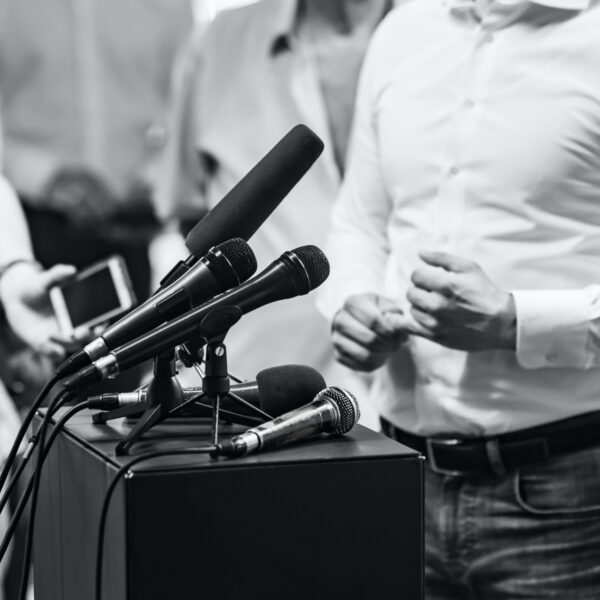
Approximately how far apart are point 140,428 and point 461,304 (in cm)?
53

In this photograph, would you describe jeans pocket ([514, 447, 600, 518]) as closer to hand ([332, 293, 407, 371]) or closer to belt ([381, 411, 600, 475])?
belt ([381, 411, 600, 475])

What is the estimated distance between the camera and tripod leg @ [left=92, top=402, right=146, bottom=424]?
39.7 inches

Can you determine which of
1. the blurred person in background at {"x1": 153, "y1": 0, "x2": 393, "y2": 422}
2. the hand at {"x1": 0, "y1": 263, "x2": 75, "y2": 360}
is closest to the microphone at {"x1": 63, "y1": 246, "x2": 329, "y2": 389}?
the hand at {"x1": 0, "y1": 263, "x2": 75, "y2": 360}

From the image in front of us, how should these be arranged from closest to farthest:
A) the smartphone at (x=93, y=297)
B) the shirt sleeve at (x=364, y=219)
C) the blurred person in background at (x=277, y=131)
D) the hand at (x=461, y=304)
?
the hand at (x=461, y=304) < the shirt sleeve at (x=364, y=219) < the smartphone at (x=93, y=297) < the blurred person in background at (x=277, y=131)

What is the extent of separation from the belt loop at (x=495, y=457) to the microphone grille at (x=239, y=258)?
0.62 meters

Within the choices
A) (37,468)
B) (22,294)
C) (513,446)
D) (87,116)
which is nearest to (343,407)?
(37,468)

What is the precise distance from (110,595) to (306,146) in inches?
16.8

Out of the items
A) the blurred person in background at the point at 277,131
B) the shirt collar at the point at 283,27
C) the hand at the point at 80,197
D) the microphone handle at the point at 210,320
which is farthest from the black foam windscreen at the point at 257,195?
the hand at the point at 80,197

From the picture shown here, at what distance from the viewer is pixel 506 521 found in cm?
144

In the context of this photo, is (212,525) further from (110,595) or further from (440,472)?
(440,472)

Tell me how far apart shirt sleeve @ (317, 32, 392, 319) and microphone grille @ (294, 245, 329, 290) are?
0.67 metres

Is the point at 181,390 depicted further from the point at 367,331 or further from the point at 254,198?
the point at 367,331

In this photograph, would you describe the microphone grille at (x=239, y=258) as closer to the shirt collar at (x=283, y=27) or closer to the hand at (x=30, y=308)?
the hand at (x=30, y=308)

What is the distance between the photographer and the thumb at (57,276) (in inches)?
70.9
